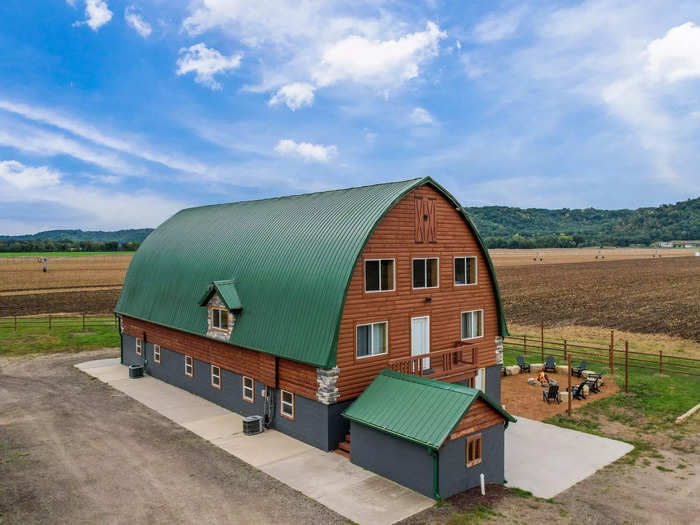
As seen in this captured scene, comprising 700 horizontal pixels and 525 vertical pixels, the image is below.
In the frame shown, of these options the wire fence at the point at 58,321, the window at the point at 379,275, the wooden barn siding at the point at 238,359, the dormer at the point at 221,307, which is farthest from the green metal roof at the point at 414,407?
the wire fence at the point at 58,321

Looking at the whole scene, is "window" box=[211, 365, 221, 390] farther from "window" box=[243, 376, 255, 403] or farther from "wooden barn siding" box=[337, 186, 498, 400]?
"wooden barn siding" box=[337, 186, 498, 400]

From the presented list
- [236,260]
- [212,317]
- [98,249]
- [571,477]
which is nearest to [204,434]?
[212,317]

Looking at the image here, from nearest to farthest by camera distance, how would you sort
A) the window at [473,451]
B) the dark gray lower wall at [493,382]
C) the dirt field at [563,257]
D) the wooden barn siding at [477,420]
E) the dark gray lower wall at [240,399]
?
the wooden barn siding at [477,420] < the window at [473,451] < the dark gray lower wall at [240,399] < the dark gray lower wall at [493,382] < the dirt field at [563,257]

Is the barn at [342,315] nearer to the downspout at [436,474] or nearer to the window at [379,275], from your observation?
the window at [379,275]

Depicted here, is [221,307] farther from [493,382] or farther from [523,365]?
[523,365]

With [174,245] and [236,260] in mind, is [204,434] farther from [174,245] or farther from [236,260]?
[174,245]
